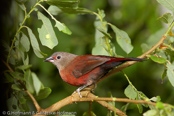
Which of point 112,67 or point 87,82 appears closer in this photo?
point 112,67

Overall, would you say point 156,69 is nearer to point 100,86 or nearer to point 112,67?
point 100,86

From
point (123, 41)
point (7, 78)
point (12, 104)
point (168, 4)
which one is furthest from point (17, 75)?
point (168, 4)

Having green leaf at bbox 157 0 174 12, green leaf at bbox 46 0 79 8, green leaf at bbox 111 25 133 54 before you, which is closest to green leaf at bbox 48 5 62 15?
green leaf at bbox 46 0 79 8

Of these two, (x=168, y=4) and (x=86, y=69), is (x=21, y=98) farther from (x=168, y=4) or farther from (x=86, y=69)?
(x=168, y=4)

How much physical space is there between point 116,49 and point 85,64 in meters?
0.80

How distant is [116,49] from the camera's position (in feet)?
7.36

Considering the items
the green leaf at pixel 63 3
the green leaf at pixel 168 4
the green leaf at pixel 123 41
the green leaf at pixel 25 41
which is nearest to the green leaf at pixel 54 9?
the green leaf at pixel 63 3

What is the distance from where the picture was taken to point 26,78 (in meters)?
0.99

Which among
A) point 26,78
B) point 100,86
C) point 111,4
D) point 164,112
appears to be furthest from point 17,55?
point 111,4

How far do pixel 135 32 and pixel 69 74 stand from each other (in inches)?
49.8

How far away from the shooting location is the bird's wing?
1403 millimetres

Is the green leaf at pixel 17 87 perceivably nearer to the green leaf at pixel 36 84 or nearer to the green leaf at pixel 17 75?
the green leaf at pixel 17 75

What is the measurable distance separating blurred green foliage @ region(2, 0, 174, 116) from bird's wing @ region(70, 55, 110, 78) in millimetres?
499

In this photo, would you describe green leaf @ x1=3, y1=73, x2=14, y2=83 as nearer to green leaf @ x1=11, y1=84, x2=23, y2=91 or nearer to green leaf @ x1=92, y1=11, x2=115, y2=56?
green leaf @ x1=11, y1=84, x2=23, y2=91
